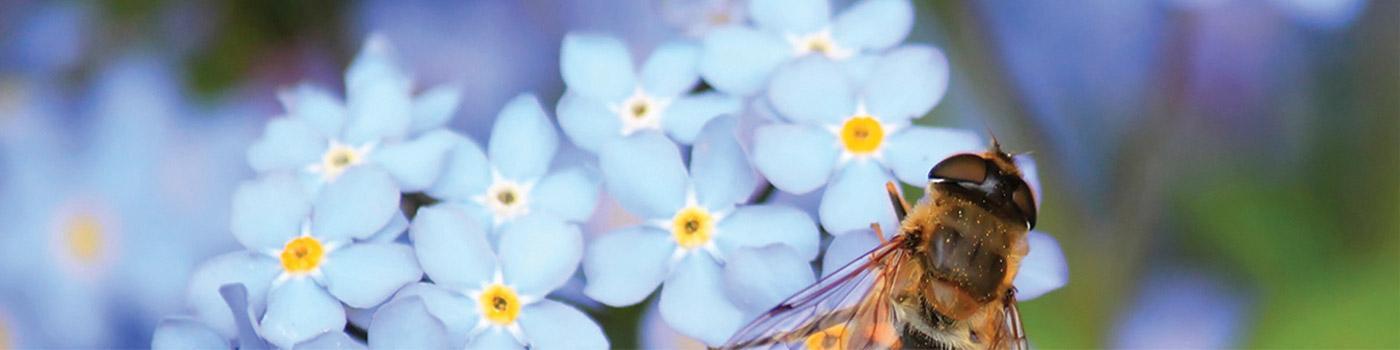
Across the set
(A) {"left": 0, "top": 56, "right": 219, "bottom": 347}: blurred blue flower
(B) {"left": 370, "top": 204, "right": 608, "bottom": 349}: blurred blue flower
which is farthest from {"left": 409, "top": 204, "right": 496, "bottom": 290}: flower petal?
(A) {"left": 0, "top": 56, "right": 219, "bottom": 347}: blurred blue flower

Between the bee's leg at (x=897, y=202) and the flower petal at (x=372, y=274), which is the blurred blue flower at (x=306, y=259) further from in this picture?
the bee's leg at (x=897, y=202)

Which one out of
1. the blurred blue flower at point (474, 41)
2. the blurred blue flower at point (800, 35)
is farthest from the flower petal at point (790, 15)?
the blurred blue flower at point (474, 41)

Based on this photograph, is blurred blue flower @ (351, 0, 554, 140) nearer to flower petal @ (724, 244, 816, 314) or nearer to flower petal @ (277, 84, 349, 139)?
flower petal @ (277, 84, 349, 139)

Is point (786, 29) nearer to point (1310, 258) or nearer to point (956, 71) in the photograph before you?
Result: point (956, 71)

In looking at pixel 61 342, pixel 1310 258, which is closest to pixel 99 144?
pixel 61 342

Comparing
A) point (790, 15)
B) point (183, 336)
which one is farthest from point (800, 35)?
point (183, 336)
